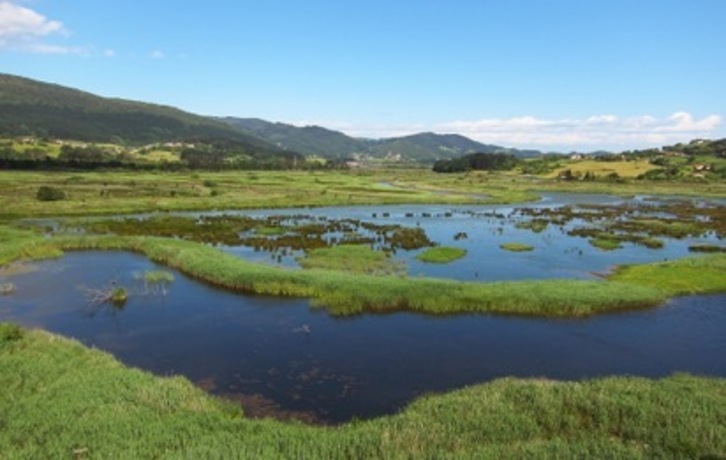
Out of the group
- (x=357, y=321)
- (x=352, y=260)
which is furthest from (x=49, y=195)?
(x=357, y=321)

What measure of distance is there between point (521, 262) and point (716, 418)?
33.8 meters

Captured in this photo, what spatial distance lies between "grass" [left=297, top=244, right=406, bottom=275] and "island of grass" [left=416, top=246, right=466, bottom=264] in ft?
10.9

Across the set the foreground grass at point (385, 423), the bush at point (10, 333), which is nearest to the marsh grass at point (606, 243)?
the foreground grass at point (385, 423)

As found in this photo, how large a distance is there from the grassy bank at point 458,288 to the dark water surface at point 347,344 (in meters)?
1.33

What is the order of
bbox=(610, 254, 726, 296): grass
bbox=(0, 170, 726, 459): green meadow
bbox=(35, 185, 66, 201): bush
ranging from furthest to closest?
bbox=(35, 185, 66, 201): bush → bbox=(610, 254, 726, 296): grass → bbox=(0, 170, 726, 459): green meadow

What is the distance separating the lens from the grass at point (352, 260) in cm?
4712

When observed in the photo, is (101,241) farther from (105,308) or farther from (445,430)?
(445,430)

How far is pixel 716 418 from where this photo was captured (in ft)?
61.8

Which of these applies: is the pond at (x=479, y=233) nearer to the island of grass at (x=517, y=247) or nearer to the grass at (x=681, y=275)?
the island of grass at (x=517, y=247)

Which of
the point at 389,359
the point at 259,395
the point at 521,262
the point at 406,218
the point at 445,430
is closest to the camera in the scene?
the point at 445,430

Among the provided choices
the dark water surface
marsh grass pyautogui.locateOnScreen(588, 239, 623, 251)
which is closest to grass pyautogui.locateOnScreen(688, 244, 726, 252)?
marsh grass pyautogui.locateOnScreen(588, 239, 623, 251)

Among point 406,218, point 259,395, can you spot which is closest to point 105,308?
point 259,395

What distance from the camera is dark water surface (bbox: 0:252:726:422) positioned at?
84.2ft

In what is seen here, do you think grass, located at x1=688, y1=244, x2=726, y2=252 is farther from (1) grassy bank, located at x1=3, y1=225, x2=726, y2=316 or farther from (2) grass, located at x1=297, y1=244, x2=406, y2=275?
(2) grass, located at x1=297, y1=244, x2=406, y2=275
